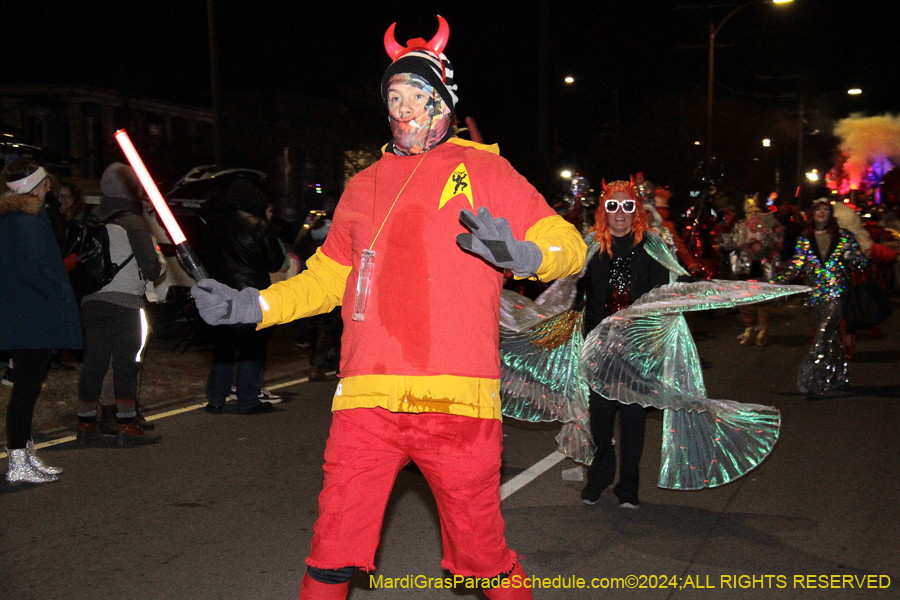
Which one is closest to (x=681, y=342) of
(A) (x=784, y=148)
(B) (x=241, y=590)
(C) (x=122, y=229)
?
(B) (x=241, y=590)

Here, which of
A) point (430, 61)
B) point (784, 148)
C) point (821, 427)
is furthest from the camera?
point (784, 148)

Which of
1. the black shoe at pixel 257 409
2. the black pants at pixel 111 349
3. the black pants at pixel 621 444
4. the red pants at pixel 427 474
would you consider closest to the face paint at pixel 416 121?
the red pants at pixel 427 474

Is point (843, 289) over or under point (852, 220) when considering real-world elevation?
under

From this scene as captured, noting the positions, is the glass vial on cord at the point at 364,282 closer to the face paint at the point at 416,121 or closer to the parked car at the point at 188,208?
the face paint at the point at 416,121

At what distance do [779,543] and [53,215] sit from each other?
17.8 feet

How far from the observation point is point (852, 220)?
9.11m

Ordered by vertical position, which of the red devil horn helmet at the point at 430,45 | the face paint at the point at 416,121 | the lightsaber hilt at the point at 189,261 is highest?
the red devil horn helmet at the point at 430,45

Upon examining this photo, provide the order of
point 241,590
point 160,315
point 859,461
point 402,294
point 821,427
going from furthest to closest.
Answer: point 160,315, point 821,427, point 859,461, point 241,590, point 402,294

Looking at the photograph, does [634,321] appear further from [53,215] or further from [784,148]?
[784,148]

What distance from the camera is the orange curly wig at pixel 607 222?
5.11 m

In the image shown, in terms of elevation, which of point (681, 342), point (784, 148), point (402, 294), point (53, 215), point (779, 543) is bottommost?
point (779, 543)

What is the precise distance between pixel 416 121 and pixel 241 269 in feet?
16.8

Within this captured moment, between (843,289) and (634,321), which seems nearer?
(634,321)

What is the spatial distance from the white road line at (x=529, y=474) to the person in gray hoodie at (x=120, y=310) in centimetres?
294
